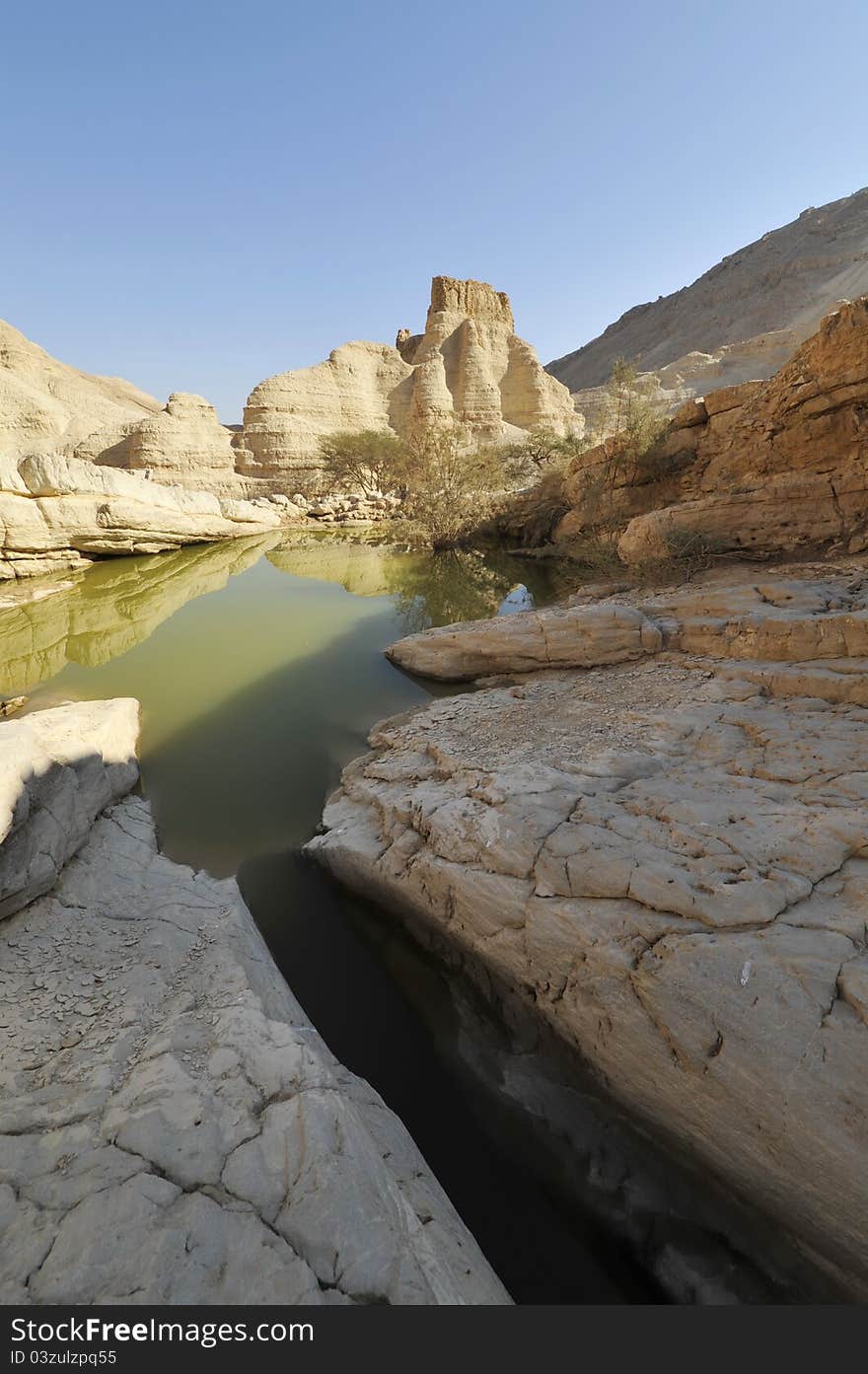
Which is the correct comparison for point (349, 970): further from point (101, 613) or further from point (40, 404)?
point (40, 404)

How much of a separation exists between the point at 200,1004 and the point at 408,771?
2.18m

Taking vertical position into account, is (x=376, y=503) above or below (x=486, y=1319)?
above

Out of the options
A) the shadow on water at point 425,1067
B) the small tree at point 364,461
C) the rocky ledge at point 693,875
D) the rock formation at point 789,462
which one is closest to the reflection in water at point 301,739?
the shadow on water at point 425,1067

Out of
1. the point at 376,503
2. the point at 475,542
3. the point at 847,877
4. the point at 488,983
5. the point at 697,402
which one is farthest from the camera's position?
the point at 376,503

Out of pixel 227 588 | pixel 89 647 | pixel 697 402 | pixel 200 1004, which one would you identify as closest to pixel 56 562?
pixel 227 588

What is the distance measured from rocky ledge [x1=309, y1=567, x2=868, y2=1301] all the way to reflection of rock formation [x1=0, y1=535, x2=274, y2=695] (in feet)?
20.7

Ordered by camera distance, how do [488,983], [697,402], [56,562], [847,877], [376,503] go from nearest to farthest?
1. [847,877]
2. [488,983]
3. [697,402]
4. [56,562]
5. [376,503]

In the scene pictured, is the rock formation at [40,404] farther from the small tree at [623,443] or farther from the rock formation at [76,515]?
the small tree at [623,443]

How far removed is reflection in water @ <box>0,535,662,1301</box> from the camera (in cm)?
221

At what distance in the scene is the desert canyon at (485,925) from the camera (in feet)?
5.49

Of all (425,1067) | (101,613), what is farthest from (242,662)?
(425,1067)

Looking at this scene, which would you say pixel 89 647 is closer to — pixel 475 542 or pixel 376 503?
pixel 475 542

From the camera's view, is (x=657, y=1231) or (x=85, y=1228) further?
(x=657, y=1231)

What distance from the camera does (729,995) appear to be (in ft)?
6.57
